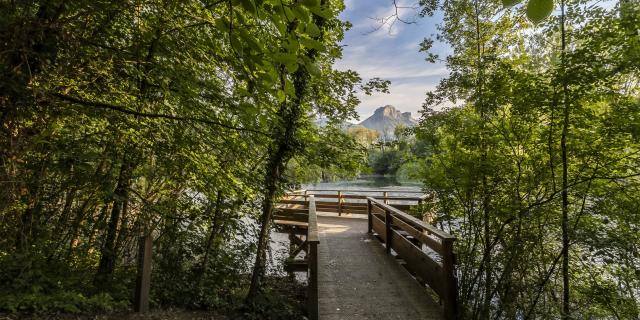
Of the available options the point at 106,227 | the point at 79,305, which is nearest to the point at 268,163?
the point at 106,227

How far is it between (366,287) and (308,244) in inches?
36.8

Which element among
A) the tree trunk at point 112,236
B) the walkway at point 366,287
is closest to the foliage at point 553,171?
the walkway at point 366,287

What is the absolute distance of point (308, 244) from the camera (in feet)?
12.3

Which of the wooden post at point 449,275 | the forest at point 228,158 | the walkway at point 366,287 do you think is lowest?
the walkway at point 366,287

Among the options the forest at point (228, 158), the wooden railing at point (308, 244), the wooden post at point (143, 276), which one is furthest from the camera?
the wooden railing at point (308, 244)

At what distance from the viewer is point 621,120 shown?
3.16m

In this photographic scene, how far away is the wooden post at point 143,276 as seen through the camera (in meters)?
3.15

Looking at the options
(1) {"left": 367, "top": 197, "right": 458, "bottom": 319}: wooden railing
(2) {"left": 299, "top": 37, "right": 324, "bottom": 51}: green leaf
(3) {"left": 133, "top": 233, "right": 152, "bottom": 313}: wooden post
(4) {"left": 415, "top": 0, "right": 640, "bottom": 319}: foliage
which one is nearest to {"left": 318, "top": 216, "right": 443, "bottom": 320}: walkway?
(1) {"left": 367, "top": 197, "right": 458, "bottom": 319}: wooden railing

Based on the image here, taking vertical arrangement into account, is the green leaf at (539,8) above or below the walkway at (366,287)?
above

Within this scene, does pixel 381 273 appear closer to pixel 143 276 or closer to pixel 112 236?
pixel 143 276

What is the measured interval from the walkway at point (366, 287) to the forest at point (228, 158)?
556mm

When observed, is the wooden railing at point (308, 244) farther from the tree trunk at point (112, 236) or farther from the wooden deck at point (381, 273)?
the tree trunk at point (112, 236)

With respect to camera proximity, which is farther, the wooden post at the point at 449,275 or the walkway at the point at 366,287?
the walkway at the point at 366,287

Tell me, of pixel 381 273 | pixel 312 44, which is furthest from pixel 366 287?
pixel 312 44
